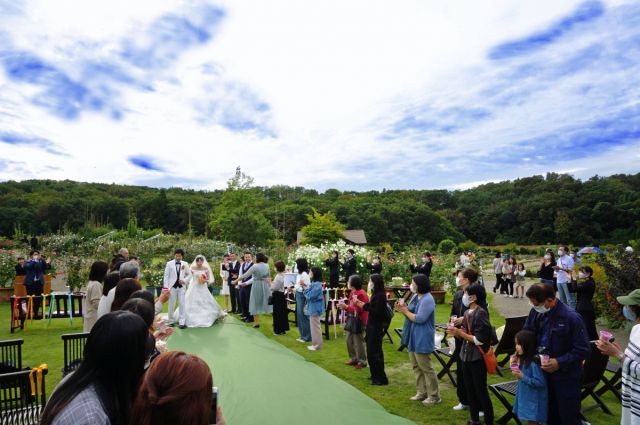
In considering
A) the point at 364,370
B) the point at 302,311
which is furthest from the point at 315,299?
the point at 364,370

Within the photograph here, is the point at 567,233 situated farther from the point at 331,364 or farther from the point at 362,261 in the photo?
the point at 331,364

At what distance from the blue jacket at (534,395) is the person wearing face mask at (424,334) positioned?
1.67 m

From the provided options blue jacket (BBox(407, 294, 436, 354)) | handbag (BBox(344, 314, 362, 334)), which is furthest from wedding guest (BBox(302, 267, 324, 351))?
blue jacket (BBox(407, 294, 436, 354))

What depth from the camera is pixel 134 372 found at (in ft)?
6.79

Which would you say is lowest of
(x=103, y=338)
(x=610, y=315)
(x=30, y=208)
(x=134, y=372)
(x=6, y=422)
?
(x=610, y=315)

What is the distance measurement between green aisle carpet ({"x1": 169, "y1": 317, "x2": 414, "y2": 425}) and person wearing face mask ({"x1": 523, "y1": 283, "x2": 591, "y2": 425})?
5.73ft

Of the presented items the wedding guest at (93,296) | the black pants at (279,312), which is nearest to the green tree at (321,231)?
the black pants at (279,312)

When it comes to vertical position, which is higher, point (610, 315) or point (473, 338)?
point (473, 338)

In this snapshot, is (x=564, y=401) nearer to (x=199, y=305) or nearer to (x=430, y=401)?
(x=430, y=401)

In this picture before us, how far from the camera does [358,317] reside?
24.8ft

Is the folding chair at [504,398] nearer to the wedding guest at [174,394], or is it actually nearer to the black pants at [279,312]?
the wedding guest at [174,394]

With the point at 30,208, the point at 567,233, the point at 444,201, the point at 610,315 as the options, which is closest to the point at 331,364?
the point at 610,315

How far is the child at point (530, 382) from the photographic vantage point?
14.0 feet

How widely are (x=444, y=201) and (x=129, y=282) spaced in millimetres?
86854
